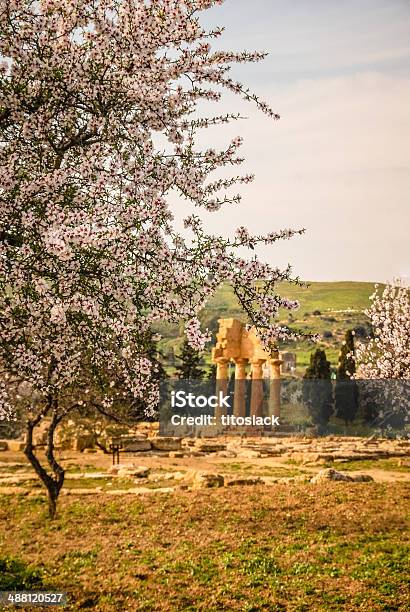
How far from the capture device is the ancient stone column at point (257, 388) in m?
65.6

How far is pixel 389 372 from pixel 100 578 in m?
33.0

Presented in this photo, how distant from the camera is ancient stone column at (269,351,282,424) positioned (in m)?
62.7

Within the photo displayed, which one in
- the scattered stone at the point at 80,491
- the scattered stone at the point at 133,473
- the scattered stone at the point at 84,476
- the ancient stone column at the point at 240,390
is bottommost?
the scattered stone at the point at 84,476

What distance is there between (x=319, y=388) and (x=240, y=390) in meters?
28.5

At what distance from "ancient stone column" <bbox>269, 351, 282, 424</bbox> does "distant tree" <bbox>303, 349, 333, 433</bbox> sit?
1041 inches

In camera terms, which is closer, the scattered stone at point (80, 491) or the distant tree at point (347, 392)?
the scattered stone at point (80, 491)

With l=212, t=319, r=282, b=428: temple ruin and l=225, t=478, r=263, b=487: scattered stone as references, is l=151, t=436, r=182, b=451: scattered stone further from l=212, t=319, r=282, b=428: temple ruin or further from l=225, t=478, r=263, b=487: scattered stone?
l=225, t=478, r=263, b=487: scattered stone

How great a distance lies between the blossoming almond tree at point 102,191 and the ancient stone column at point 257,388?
180 ft

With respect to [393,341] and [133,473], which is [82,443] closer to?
[133,473]

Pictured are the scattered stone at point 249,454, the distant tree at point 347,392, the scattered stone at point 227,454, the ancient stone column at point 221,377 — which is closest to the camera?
the scattered stone at point 249,454

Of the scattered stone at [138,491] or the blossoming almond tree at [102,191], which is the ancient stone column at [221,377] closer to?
the scattered stone at [138,491]

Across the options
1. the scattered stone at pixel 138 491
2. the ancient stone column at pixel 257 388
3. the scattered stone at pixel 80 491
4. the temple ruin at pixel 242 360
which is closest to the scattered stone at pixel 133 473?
the scattered stone at pixel 138 491

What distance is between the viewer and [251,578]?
13.3m

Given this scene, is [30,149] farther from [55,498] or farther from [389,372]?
[389,372]
